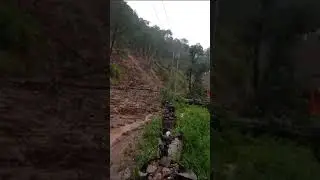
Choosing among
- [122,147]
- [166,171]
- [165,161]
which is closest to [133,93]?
[122,147]

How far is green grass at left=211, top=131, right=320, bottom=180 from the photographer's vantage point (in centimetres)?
163

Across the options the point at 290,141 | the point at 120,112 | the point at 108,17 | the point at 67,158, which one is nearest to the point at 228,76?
the point at 290,141

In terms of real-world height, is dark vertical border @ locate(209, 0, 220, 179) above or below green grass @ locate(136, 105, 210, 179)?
above

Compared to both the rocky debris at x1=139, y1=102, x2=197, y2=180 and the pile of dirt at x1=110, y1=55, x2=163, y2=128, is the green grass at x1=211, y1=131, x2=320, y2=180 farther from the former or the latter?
the pile of dirt at x1=110, y1=55, x2=163, y2=128

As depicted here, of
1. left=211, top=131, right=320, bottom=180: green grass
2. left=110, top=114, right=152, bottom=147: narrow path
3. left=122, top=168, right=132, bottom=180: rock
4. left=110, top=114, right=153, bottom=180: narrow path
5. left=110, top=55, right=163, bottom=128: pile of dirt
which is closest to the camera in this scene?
left=211, top=131, right=320, bottom=180: green grass

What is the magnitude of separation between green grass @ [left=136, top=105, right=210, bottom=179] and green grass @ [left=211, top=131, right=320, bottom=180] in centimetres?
186

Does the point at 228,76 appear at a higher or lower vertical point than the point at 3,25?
lower

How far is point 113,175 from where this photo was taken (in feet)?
13.9

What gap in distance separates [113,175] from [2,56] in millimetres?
2686

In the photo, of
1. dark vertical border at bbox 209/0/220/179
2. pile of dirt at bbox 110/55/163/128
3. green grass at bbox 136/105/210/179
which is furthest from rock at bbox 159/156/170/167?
pile of dirt at bbox 110/55/163/128

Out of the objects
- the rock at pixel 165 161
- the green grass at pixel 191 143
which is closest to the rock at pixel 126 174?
the green grass at pixel 191 143

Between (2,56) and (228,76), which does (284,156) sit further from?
(2,56)

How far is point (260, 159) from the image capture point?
1647mm

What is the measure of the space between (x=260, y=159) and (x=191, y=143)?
11.3 feet
